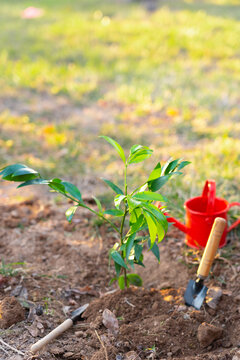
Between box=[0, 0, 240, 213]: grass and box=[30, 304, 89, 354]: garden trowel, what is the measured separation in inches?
47.6

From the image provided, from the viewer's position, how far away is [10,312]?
1.98m

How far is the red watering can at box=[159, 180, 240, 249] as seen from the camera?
2496 mm

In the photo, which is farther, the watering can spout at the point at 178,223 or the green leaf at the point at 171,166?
the watering can spout at the point at 178,223

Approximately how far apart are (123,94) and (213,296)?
147 inches

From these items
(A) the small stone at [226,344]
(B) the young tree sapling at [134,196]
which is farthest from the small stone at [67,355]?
(A) the small stone at [226,344]

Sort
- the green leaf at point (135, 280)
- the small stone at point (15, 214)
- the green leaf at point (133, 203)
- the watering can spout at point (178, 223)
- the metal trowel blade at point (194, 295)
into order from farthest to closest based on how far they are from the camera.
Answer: the small stone at point (15, 214) → the watering can spout at point (178, 223) → the green leaf at point (135, 280) → the metal trowel blade at point (194, 295) → the green leaf at point (133, 203)

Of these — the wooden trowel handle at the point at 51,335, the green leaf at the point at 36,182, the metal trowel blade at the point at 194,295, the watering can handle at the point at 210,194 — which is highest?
the green leaf at the point at 36,182

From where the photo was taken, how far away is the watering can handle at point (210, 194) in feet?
8.04

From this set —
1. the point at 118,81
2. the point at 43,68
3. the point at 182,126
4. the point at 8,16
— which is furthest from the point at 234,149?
the point at 8,16

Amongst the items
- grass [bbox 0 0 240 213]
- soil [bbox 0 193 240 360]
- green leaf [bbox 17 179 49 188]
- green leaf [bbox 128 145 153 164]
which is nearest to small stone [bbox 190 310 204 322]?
soil [bbox 0 193 240 360]

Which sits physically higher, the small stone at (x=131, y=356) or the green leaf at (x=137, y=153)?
the green leaf at (x=137, y=153)

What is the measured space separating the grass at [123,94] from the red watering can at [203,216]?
0.36 meters

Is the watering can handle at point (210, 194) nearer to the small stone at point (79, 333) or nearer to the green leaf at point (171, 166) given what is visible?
the green leaf at point (171, 166)


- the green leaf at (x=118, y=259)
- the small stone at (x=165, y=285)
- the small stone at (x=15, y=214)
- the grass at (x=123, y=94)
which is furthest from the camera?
the grass at (x=123, y=94)
